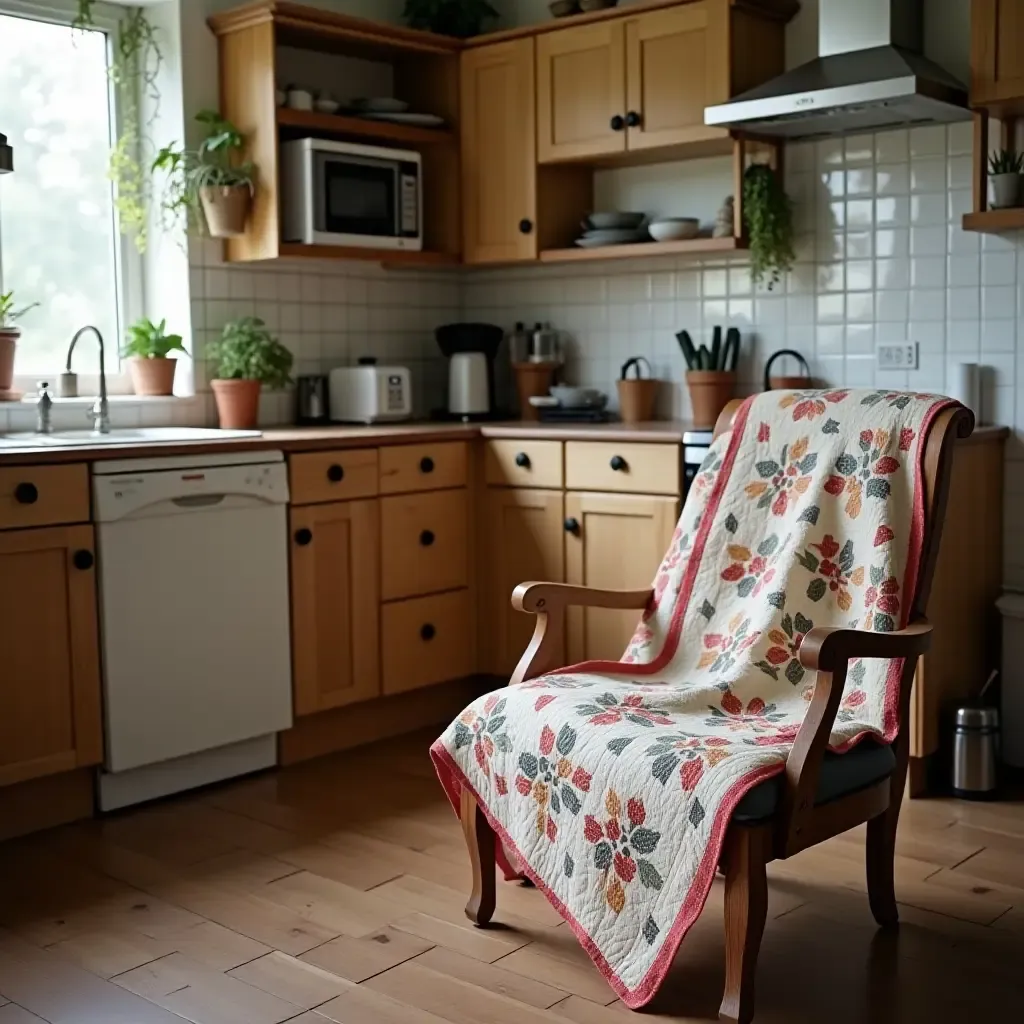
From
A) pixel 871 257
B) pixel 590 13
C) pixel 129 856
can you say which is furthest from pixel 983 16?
pixel 129 856

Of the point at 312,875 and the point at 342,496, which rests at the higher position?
the point at 342,496

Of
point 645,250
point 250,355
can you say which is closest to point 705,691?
point 645,250

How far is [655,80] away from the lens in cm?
410

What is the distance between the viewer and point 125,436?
3.86 m

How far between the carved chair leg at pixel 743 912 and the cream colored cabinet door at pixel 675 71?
2375 mm

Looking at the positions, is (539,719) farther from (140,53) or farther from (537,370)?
(140,53)

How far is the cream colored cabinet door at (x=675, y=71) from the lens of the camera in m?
3.96

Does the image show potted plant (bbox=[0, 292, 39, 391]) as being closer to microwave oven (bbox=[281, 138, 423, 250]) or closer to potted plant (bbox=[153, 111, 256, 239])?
potted plant (bbox=[153, 111, 256, 239])

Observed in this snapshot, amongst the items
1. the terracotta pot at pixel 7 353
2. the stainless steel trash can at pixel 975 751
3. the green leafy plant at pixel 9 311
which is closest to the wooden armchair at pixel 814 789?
the stainless steel trash can at pixel 975 751

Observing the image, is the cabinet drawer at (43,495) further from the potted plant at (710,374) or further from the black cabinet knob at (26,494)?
the potted plant at (710,374)

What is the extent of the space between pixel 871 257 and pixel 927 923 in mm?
2016

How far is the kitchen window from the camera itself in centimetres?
408

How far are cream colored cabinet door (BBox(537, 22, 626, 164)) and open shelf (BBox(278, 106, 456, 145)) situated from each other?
38 centimetres

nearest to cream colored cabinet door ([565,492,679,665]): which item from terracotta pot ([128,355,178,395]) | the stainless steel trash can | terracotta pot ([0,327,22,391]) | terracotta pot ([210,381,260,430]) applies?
the stainless steel trash can
